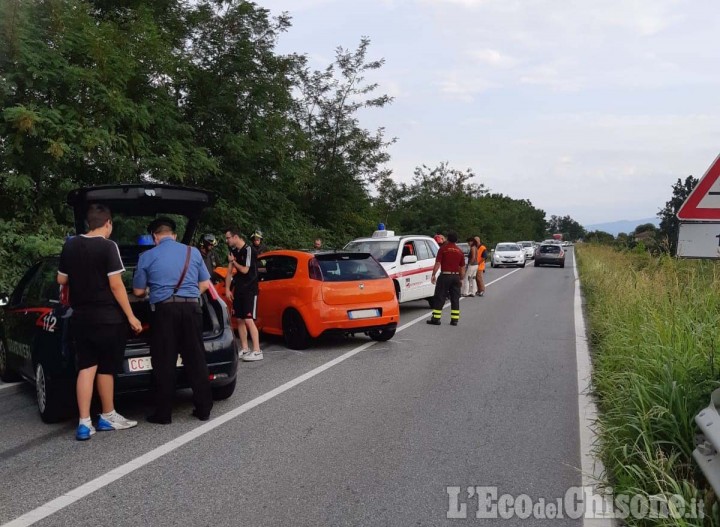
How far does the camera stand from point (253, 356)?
891 centimetres

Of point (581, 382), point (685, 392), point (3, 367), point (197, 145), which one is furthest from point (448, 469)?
point (197, 145)

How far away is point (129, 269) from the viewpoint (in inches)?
285

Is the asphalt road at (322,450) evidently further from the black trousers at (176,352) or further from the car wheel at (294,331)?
the car wheel at (294,331)

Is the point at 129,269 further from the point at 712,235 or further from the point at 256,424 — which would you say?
the point at 712,235

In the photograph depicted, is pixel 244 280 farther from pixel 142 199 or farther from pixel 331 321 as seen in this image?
pixel 142 199

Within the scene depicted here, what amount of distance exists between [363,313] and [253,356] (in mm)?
1853

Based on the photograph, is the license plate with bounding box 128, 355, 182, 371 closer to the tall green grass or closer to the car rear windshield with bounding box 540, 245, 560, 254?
the tall green grass

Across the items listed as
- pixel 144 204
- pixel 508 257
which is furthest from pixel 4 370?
pixel 508 257

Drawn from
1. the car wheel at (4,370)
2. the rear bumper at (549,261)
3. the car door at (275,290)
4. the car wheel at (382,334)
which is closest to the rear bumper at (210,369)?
the car wheel at (4,370)

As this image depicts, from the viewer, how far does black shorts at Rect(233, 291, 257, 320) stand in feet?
28.7

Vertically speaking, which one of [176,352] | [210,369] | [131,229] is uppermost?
[131,229]

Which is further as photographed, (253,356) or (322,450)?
(253,356)

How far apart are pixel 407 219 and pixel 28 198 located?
113ft

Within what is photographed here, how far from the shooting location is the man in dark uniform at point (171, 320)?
581 centimetres
